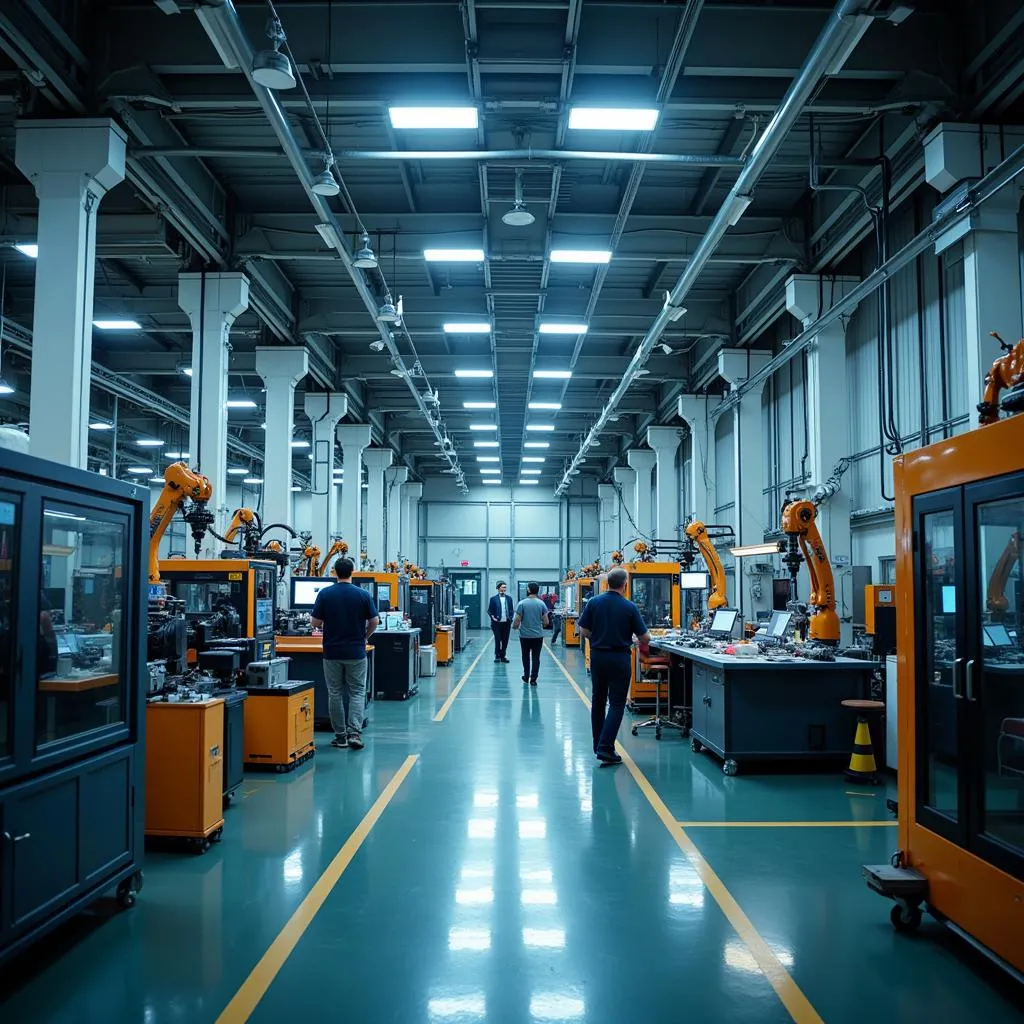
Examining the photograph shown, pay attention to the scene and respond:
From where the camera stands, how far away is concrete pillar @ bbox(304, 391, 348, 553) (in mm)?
17312

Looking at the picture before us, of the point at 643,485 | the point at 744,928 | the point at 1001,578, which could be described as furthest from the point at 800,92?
the point at 643,485

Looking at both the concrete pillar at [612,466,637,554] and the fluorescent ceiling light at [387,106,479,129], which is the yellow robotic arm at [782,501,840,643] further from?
the concrete pillar at [612,466,637,554]

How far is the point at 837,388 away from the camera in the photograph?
1204 cm

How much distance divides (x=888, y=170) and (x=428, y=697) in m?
9.29

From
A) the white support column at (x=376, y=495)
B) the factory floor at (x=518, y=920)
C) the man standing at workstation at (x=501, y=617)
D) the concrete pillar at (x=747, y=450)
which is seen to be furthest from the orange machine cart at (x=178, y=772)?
the white support column at (x=376, y=495)

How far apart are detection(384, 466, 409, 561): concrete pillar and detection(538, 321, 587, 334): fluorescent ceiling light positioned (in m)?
13.7

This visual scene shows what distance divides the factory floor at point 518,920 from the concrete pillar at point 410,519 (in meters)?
23.5

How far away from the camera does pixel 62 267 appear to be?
25.7 feet

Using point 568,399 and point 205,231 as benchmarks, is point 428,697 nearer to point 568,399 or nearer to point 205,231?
point 205,231

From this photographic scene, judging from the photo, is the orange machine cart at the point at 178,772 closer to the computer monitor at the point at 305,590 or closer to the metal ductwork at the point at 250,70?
the metal ductwork at the point at 250,70

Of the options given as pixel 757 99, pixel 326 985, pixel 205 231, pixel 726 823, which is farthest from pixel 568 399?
pixel 326 985

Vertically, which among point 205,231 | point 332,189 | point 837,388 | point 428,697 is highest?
point 205,231

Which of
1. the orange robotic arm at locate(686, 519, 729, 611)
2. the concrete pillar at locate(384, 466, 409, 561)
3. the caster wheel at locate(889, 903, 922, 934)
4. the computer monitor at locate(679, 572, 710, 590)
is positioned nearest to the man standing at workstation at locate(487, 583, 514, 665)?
the computer monitor at locate(679, 572, 710, 590)

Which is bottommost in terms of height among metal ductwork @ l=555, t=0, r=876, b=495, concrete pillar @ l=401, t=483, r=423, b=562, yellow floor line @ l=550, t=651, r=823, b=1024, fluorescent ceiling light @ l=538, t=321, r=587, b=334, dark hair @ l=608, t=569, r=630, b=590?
yellow floor line @ l=550, t=651, r=823, b=1024
